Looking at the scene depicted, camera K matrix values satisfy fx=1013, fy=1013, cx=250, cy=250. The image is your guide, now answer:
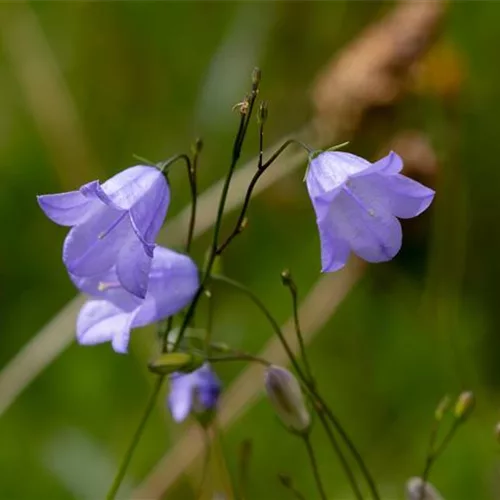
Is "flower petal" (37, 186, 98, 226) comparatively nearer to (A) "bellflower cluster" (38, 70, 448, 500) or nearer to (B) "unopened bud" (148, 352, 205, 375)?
(A) "bellflower cluster" (38, 70, 448, 500)

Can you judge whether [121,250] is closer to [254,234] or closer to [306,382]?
[306,382]

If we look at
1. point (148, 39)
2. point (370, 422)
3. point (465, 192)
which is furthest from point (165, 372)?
point (148, 39)

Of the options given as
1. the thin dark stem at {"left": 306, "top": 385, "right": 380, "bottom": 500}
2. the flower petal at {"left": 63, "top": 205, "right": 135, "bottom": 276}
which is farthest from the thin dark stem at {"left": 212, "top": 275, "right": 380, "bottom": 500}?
the flower petal at {"left": 63, "top": 205, "right": 135, "bottom": 276}

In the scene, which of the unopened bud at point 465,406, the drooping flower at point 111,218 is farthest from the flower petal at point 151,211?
the unopened bud at point 465,406

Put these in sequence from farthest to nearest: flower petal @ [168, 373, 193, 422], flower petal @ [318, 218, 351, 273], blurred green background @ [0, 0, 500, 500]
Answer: blurred green background @ [0, 0, 500, 500] < flower petal @ [168, 373, 193, 422] < flower petal @ [318, 218, 351, 273]

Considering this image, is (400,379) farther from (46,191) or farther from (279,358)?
(46,191)

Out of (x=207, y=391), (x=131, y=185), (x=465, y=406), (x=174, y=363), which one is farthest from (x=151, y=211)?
(x=465, y=406)
